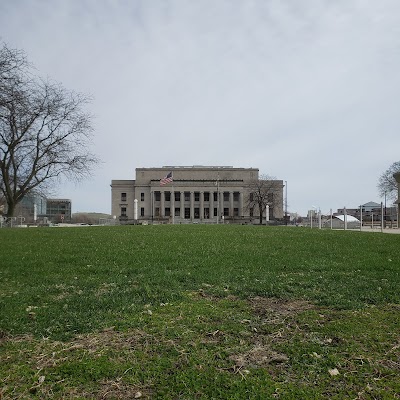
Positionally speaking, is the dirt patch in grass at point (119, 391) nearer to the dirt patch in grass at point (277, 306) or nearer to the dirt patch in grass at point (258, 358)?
the dirt patch in grass at point (258, 358)

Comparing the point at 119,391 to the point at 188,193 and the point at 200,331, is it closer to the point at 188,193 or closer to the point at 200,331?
the point at 200,331

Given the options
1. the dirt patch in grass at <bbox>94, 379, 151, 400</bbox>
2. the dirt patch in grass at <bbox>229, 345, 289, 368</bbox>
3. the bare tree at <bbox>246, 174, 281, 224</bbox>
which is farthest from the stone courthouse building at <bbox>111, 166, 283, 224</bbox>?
the dirt patch in grass at <bbox>94, 379, 151, 400</bbox>

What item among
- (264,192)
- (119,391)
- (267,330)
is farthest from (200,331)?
(264,192)

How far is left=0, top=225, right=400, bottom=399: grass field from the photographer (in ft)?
10.2

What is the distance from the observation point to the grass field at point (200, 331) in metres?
3.11

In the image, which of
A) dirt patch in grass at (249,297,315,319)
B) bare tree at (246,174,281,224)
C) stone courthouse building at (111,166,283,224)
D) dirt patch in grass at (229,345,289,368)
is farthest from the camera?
stone courthouse building at (111,166,283,224)

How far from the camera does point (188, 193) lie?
103 m

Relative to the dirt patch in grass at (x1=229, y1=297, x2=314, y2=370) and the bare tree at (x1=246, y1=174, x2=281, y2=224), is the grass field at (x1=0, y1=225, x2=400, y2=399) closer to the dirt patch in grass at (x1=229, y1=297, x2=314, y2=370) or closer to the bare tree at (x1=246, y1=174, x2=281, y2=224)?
the dirt patch in grass at (x1=229, y1=297, x2=314, y2=370)

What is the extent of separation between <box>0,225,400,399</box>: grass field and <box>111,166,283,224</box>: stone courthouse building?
90126 mm

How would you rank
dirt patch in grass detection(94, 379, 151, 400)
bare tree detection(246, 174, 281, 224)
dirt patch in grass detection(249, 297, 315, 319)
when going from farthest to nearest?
bare tree detection(246, 174, 281, 224), dirt patch in grass detection(249, 297, 315, 319), dirt patch in grass detection(94, 379, 151, 400)

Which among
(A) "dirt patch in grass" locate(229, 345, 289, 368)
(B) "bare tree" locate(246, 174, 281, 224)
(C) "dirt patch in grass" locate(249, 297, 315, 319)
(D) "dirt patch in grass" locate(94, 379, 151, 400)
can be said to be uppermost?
(B) "bare tree" locate(246, 174, 281, 224)

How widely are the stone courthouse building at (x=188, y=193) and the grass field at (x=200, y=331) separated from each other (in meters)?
90.1

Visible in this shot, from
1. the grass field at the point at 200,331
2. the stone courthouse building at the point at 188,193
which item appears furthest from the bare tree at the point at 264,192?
the grass field at the point at 200,331

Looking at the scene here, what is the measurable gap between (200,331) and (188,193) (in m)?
98.6
